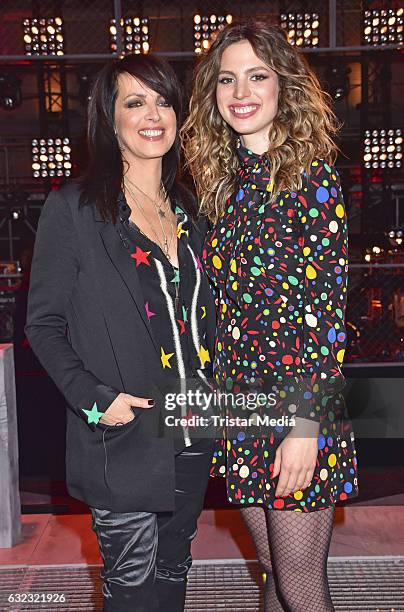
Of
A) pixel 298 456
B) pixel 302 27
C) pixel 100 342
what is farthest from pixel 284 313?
pixel 302 27

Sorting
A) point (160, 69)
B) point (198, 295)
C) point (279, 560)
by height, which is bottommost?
point (279, 560)

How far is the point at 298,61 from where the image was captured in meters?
1.62

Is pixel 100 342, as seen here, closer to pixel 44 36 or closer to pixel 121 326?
pixel 121 326

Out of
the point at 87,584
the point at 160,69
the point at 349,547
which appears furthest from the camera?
the point at 349,547

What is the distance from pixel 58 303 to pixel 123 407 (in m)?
0.27

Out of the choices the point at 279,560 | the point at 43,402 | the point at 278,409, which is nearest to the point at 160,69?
the point at 278,409

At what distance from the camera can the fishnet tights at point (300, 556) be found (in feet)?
5.21

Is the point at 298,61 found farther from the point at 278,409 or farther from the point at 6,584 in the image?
the point at 6,584

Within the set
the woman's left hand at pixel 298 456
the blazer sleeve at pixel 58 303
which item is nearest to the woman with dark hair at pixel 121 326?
the blazer sleeve at pixel 58 303

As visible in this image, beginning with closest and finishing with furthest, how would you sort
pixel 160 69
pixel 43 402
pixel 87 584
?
pixel 160 69
pixel 87 584
pixel 43 402

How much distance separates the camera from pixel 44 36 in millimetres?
6156

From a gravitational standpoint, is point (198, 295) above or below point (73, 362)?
above

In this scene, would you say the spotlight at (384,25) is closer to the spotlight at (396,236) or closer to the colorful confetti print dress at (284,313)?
the spotlight at (396,236)

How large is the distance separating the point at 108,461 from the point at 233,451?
11.0 inches
